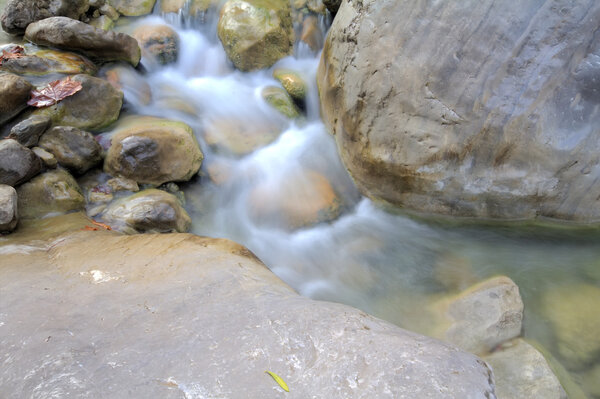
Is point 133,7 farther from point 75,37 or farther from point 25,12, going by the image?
point 75,37

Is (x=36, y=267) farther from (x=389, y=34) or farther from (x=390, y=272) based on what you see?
(x=389, y=34)

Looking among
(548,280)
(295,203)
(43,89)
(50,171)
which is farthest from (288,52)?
(548,280)

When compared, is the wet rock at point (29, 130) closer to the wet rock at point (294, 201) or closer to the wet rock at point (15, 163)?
the wet rock at point (15, 163)

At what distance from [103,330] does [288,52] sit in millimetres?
5443

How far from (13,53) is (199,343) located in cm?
520

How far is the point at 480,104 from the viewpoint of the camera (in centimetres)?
369

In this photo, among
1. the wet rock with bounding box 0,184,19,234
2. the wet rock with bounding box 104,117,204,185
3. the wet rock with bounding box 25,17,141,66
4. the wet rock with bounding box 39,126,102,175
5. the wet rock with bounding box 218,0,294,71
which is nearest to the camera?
the wet rock with bounding box 0,184,19,234

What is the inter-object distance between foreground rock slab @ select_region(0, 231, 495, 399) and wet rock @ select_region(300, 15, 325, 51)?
5001mm

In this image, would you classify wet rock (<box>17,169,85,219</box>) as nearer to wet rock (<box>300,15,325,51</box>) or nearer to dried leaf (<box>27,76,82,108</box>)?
dried leaf (<box>27,76,82,108</box>)

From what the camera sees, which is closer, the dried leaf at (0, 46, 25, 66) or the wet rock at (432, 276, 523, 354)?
the wet rock at (432, 276, 523, 354)

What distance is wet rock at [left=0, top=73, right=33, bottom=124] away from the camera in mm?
4114

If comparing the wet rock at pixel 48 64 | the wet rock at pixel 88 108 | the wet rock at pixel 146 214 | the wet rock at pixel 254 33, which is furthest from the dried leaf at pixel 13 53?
the wet rock at pixel 254 33

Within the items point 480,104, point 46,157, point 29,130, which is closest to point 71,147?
point 46,157

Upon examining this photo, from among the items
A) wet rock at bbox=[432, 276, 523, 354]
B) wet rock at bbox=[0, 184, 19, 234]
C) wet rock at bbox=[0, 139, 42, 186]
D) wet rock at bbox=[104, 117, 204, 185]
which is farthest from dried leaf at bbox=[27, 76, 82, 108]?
wet rock at bbox=[432, 276, 523, 354]
